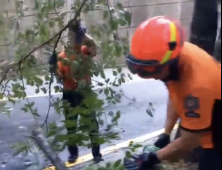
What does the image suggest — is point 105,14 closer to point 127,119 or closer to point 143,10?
point 143,10

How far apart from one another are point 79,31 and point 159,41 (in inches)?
47.2

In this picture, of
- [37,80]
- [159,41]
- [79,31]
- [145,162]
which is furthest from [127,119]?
[159,41]

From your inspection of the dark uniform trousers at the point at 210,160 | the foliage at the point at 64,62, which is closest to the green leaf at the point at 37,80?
the foliage at the point at 64,62

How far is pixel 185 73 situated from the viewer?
7.54ft

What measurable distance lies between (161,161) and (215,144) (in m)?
0.48

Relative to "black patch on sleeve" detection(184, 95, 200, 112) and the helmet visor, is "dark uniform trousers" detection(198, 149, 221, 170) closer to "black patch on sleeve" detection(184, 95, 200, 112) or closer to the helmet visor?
"black patch on sleeve" detection(184, 95, 200, 112)

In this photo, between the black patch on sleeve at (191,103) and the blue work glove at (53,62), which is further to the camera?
the blue work glove at (53,62)

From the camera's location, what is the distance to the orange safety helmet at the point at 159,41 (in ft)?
7.21

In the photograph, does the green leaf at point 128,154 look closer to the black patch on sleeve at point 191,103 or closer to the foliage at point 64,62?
the foliage at point 64,62

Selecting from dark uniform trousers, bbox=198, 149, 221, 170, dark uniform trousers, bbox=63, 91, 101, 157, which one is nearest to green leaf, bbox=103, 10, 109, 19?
dark uniform trousers, bbox=63, 91, 101, 157

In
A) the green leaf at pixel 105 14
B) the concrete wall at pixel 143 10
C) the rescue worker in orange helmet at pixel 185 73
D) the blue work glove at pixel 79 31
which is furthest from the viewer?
the blue work glove at pixel 79 31

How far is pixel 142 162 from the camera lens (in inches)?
105

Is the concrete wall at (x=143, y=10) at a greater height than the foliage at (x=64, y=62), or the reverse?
the concrete wall at (x=143, y=10)

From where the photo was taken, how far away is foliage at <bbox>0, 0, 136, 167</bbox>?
3070mm
